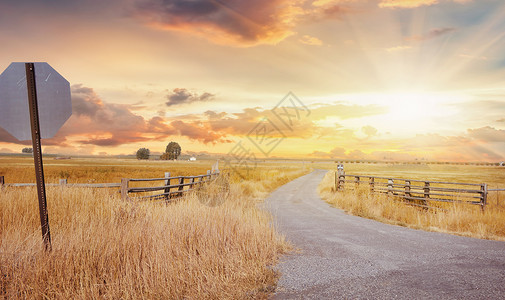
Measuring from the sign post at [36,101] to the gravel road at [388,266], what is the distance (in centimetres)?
488

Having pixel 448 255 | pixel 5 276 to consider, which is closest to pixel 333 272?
pixel 448 255

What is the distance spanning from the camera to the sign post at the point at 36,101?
18.1ft

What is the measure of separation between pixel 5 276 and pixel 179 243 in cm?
287

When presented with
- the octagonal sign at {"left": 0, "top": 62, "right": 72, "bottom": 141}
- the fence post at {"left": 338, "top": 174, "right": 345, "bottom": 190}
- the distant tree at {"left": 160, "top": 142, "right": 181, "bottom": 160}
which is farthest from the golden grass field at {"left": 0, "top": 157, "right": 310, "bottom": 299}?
the distant tree at {"left": 160, "top": 142, "right": 181, "bottom": 160}

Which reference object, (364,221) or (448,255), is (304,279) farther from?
(364,221)

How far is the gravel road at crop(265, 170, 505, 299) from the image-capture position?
5.36 meters

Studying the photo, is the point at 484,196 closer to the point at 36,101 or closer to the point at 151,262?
the point at 151,262

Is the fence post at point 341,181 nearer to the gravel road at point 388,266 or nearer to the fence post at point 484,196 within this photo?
the fence post at point 484,196

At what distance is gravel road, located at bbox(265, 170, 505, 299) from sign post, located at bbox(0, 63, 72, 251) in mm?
4880

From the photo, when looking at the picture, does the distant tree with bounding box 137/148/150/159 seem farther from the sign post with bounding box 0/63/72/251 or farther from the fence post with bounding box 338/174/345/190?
the sign post with bounding box 0/63/72/251

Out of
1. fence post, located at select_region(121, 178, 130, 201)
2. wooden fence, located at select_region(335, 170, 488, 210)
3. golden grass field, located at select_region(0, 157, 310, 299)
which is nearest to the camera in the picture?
golden grass field, located at select_region(0, 157, 310, 299)

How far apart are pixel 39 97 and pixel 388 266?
7778 mm

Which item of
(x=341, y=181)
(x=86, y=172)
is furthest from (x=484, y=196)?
(x=86, y=172)

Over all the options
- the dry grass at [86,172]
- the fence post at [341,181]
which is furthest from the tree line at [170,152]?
the fence post at [341,181]
